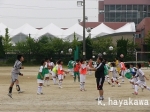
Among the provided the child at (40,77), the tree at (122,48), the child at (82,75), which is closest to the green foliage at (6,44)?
the tree at (122,48)

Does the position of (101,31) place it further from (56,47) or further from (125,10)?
(125,10)

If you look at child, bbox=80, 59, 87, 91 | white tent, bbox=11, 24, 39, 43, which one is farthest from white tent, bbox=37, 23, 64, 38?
child, bbox=80, 59, 87, 91

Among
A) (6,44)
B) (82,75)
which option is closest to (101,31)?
(6,44)

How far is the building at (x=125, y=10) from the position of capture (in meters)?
107

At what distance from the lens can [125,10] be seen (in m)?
108

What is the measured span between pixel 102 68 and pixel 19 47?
58.2m

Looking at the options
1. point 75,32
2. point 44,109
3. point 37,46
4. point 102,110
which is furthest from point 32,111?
point 75,32

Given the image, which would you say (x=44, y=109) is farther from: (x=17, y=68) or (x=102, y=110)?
(x=17, y=68)

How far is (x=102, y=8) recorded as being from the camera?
366ft

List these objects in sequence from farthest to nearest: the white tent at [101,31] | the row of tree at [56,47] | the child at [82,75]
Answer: the white tent at [101,31]
the row of tree at [56,47]
the child at [82,75]

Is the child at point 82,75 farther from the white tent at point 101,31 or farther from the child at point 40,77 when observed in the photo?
the white tent at point 101,31

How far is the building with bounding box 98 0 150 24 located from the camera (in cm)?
10681

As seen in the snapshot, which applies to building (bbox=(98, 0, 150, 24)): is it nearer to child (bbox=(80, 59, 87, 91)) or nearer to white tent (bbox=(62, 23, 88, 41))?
white tent (bbox=(62, 23, 88, 41))

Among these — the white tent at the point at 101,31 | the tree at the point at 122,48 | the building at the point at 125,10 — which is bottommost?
the tree at the point at 122,48
